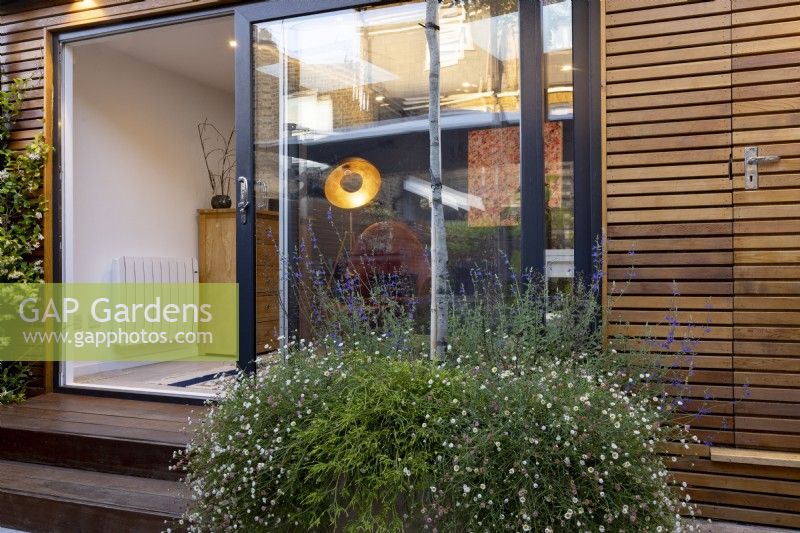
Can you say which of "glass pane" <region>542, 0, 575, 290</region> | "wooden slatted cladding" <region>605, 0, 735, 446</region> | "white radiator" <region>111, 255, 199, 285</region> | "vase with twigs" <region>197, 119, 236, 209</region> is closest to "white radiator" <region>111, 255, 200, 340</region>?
"white radiator" <region>111, 255, 199, 285</region>

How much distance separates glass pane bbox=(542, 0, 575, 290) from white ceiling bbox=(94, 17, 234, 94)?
2553 mm

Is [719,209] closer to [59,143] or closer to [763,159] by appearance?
[763,159]

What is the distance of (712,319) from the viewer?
2.77 metres

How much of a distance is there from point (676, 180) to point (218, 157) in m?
4.99

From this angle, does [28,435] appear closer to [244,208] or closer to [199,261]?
[244,208]

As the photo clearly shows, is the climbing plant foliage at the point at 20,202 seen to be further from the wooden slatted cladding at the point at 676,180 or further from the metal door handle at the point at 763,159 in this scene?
the metal door handle at the point at 763,159

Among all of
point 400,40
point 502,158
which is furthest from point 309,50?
point 502,158

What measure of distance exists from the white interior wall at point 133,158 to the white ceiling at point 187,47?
0.15 meters

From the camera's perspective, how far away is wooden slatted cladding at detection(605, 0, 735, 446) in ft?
9.07

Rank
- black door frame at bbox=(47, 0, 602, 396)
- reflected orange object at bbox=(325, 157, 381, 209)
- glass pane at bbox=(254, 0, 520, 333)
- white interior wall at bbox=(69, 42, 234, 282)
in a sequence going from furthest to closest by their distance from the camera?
white interior wall at bbox=(69, 42, 234, 282) < reflected orange object at bbox=(325, 157, 381, 209) < glass pane at bbox=(254, 0, 520, 333) < black door frame at bbox=(47, 0, 602, 396)

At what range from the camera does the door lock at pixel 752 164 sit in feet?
8.88

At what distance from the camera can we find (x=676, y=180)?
284cm

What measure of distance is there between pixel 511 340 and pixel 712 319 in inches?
35.2

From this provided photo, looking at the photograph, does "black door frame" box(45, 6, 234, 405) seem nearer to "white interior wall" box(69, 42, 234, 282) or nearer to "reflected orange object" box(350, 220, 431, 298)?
"white interior wall" box(69, 42, 234, 282)
